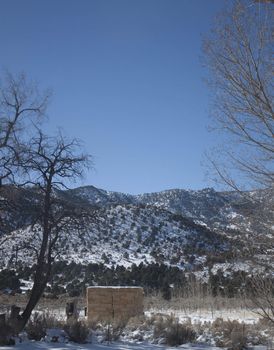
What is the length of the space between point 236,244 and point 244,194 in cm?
85

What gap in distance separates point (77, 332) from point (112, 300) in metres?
8.72

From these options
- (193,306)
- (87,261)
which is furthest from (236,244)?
(87,261)

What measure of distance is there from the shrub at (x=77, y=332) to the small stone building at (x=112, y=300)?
25.8 ft

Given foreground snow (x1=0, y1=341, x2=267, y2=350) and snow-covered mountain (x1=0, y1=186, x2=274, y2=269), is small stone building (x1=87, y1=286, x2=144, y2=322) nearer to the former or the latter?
snow-covered mountain (x1=0, y1=186, x2=274, y2=269)

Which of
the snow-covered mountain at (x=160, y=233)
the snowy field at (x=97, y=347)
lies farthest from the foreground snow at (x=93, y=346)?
the snow-covered mountain at (x=160, y=233)

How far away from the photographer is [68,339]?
41.0ft

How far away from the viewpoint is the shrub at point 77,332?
12430 millimetres

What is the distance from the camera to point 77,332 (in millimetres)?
12547

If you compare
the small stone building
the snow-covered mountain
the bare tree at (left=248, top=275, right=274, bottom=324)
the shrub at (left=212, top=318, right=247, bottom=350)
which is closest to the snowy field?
the shrub at (left=212, top=318, right=247, bottom=350)

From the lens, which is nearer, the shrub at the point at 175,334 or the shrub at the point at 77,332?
the shrub at the point at 77,332

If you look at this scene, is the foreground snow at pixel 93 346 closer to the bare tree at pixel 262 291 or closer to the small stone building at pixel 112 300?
the bare tree at pixel 262 291

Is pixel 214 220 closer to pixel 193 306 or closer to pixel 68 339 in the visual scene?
pixel 68 339

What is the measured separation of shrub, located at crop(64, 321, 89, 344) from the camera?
1243 cm

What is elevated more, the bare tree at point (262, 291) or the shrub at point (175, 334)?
the bare tree at point (262, 291)
